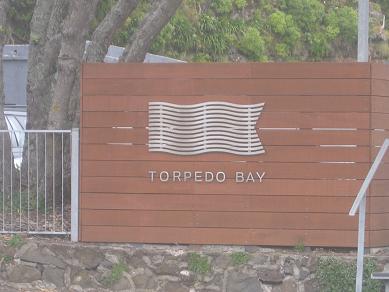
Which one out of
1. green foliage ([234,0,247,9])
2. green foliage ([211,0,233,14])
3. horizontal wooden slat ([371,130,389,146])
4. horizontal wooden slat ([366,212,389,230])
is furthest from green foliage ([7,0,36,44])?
horizontal wooden slat ([366,212,389,230])

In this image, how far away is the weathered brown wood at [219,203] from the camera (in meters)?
8.47

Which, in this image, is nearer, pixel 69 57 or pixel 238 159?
pixel 238 159

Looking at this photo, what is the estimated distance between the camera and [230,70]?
8617 millimetres

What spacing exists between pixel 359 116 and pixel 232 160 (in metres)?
1.42

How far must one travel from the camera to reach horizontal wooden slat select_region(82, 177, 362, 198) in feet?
27.7

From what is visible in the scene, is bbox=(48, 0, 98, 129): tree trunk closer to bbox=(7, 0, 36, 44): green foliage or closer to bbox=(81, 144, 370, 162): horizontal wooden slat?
bbox=(81, 144, 370, 162): horizontal wooden slat

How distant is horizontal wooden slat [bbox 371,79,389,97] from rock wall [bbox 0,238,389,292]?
1716mm

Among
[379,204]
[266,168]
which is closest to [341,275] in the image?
[379,204]

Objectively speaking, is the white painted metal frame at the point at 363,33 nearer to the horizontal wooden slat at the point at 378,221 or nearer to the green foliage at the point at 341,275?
the horizontal wooden slat at the point at 378,221

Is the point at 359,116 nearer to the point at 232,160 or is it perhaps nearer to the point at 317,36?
the point at 232,160

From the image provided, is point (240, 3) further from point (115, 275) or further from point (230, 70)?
point (115, 275)

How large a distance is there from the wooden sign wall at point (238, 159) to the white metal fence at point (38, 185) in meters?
0.64

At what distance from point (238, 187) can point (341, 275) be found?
1410 millimetres

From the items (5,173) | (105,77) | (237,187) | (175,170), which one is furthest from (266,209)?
(5,173)
